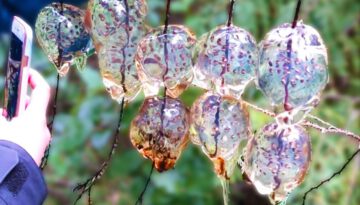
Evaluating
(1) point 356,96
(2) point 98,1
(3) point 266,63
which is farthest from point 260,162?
(1) point 356,96

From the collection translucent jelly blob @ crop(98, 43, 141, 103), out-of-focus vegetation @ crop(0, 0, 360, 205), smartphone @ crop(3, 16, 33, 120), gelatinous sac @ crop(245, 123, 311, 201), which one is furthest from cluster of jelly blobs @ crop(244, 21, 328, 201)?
out-of-focus vegetation @ crop(0, 0, 360, 205)

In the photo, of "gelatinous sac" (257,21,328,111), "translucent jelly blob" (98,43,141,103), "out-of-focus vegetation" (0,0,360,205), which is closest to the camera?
"gelatinous sac" (257,21,328,111)

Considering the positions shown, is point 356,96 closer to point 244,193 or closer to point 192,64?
point 244,193

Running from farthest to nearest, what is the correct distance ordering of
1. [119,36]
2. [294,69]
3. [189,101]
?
[189,101]
[119,36]
[294,69]

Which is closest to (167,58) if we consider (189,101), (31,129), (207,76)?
(207,76)

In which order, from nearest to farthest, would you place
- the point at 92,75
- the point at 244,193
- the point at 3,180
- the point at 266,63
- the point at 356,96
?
the point at 266,63 < the point at 3,180 < the point at 92,75 < the point at 356,96 < the point at 244,193

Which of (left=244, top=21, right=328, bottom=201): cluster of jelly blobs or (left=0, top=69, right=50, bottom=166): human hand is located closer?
(left=244, top=21, right=328, bottom=201): cluster of jelly blobs

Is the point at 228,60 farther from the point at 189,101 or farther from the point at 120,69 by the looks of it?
the point at 189,101

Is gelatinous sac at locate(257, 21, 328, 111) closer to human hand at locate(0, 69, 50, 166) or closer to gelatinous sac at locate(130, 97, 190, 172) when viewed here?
gelatinous sac at locate(130, 97, 190, 172)
